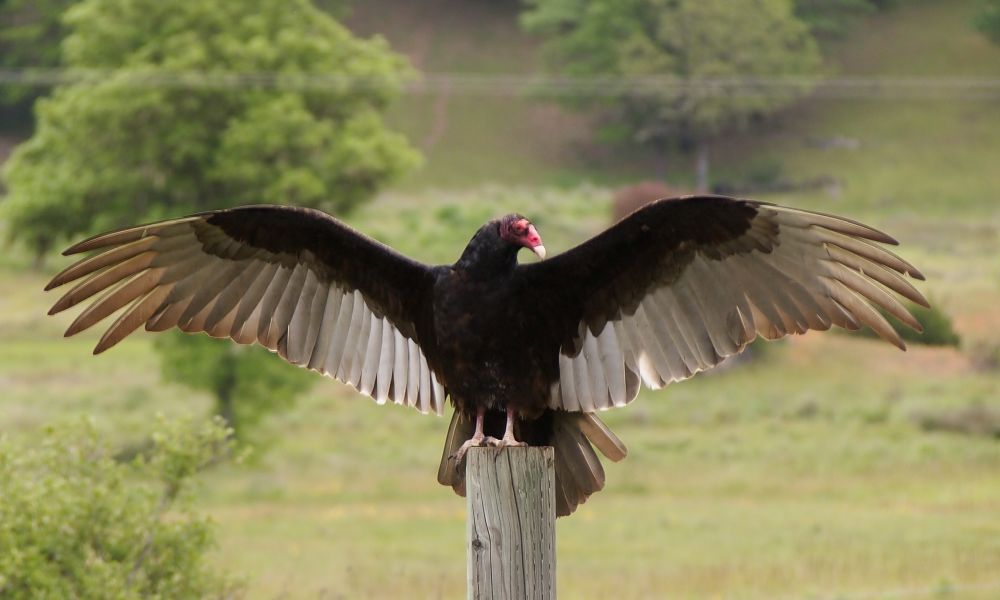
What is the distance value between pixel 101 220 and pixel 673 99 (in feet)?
68.6

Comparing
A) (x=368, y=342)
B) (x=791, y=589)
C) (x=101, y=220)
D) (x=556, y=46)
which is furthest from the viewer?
(x=556, y=46)

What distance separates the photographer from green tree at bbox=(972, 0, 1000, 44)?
125 feet

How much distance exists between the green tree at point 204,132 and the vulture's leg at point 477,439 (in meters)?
13.8

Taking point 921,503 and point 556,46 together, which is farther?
point 556,46

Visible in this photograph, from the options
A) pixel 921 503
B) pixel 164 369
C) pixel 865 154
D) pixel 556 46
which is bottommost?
pixel 921 503

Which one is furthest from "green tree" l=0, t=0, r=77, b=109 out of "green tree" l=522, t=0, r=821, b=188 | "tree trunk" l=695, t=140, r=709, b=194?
"tree trunk" l=695, t=140, r=709, b=194

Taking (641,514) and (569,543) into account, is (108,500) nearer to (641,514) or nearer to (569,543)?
(569,543)

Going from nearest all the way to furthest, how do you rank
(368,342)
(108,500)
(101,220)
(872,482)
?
(368,342) → (108,500) → (872,482) → (101,220)

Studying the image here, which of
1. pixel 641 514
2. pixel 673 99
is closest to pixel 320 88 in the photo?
pixel 641 514

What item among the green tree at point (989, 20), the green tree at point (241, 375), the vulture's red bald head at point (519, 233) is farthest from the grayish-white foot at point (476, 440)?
the green tree at point (989, 20)

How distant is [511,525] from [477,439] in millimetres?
961

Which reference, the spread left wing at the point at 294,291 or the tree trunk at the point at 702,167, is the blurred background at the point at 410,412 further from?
the spread left wing at the point at 294,291

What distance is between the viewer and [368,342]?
204 inches

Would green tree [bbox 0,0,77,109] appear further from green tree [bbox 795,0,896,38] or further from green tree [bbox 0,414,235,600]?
green tree [bbox 0,414,235,600]
